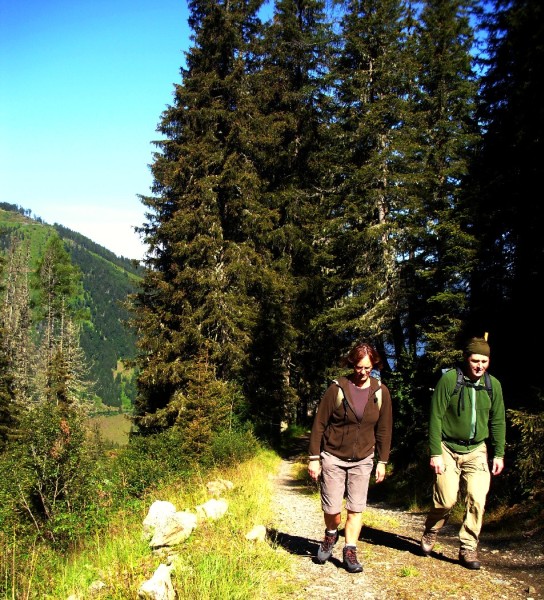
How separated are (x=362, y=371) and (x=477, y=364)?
3.62ft

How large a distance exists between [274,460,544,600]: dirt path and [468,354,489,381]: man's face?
1.86 metres

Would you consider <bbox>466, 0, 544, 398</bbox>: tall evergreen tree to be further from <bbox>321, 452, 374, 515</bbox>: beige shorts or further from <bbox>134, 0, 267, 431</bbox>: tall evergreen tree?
<bbox>134, 0, 267, 431</bbox>: tall evergreen tree

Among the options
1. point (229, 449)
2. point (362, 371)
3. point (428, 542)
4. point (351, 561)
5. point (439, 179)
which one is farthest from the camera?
point (439, 179)

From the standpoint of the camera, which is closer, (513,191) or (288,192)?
(513,191)

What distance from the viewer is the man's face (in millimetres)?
4656

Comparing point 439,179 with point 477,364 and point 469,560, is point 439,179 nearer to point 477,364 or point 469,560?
A: point 477,364

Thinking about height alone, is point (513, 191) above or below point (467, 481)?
above

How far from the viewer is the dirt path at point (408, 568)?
427cm

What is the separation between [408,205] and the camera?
14.9 m

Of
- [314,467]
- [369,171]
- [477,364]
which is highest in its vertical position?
[369,171]

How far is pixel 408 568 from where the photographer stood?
4.78 m

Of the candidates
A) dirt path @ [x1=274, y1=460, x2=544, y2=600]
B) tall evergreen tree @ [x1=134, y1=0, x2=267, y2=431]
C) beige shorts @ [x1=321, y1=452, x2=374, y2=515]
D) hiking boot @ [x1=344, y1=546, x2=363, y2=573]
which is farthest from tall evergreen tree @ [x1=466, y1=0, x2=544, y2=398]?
tall evergreen tree @ [x1=134, y1=0, x2=267, y2=431]

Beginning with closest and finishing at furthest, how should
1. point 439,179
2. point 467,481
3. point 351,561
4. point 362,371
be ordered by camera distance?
point 362,371, point 351,561, point 467,481, point 439,179

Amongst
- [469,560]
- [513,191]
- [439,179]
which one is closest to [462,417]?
[469,560]
